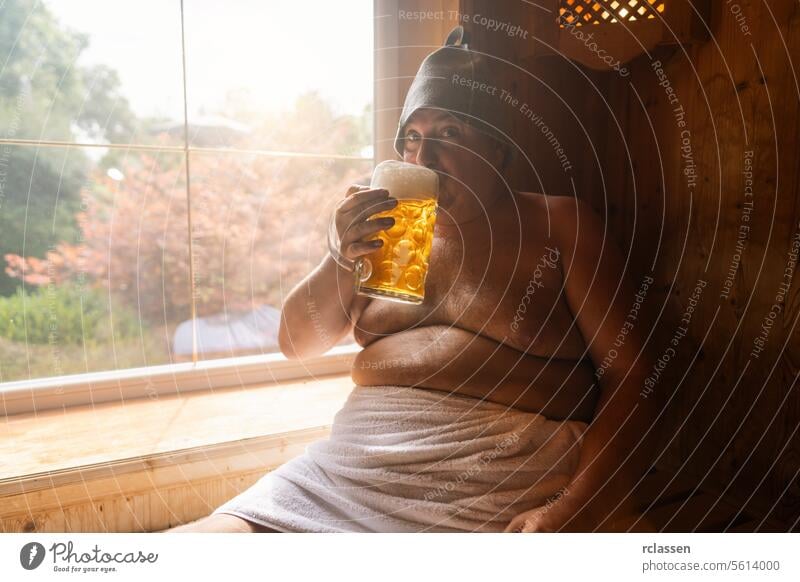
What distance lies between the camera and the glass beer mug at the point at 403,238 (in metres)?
0.56

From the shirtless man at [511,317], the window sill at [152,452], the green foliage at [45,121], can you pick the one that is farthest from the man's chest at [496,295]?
the green foliage at [45,121]

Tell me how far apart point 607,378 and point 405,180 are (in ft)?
1.00

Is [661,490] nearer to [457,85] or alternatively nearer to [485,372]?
[485,372]

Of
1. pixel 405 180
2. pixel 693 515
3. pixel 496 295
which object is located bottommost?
pixel 693 515

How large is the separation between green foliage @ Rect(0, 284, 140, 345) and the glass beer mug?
0.32m

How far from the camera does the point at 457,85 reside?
60 cm

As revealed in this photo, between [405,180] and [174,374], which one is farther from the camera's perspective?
[174,374]

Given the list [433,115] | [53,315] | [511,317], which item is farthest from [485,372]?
[53,315]

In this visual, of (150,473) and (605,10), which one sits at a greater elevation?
(605,10)

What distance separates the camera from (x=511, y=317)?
620 millimetres

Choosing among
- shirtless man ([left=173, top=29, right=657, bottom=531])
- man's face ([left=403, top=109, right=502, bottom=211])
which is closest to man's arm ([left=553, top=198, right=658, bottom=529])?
shirtless man ([left=173, top=29, right=657, bottom=531])

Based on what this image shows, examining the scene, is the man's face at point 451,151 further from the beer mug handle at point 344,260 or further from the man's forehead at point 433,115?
the beer mug handle at point 344,260

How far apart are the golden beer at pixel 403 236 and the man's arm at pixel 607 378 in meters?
0.16
